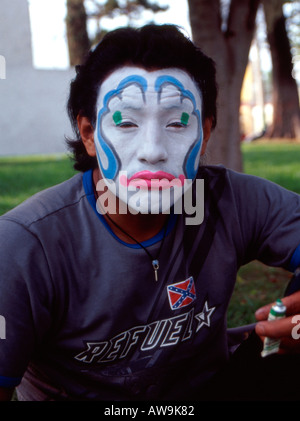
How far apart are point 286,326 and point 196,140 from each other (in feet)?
2.67

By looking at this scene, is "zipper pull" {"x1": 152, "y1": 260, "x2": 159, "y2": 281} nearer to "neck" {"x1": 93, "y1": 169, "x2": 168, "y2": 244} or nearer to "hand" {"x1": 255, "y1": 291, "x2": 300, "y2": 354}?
"neck" {"x1": 93, "y1": 169, "x2": 168, "y2": 244}

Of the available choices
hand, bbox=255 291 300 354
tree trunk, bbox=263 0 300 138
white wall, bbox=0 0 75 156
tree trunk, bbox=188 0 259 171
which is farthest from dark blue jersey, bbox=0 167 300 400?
white wall, bbox=0 0 75 156

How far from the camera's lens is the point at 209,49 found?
181 inches

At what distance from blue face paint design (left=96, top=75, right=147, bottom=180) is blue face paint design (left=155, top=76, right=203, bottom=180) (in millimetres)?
67

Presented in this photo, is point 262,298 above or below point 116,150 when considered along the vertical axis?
below

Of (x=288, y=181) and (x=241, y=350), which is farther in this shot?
(x=288, y=181)

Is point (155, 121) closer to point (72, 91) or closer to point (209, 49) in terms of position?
point (72, 91)

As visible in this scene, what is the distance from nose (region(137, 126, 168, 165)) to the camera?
1905 mm

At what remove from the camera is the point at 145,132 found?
76.3 inches

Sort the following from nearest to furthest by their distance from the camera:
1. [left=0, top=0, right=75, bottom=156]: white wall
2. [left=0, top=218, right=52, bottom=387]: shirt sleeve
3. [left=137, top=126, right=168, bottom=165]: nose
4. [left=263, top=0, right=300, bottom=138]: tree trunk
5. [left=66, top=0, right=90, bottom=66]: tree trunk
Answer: [left=0, top=218, right=52, bottom=387]: shirt sleeve → [left=137, top=126, right=168, bottom=165]: nose → [left=66, top=0, right=90, bottom=66]: tree trunk → [left=263, top=0, right=300, bottom=138]: tree trunk → [left=0, top=0, right=75, bottom=156]: white wall

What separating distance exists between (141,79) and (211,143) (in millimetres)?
2797

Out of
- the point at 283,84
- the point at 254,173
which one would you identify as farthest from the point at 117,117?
the point at 283,84

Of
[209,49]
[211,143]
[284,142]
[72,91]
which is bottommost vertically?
[284,142]

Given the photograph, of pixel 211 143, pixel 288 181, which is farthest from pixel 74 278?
pixel 288 181
